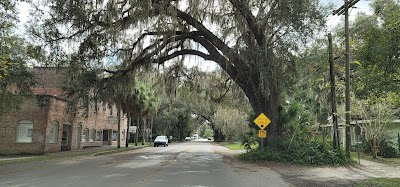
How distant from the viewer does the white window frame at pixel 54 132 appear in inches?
1116

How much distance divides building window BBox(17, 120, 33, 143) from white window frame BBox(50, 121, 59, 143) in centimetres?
185

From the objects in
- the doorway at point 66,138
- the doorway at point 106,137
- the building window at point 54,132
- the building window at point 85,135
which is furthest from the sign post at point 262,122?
the doorway at point 106,137

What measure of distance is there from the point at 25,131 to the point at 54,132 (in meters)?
2.59

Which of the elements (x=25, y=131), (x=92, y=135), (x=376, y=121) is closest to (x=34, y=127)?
(x=25, y=131)

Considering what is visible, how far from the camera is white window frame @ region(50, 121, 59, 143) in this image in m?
28.3

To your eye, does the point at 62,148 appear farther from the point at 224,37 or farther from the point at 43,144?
the point at 224,37

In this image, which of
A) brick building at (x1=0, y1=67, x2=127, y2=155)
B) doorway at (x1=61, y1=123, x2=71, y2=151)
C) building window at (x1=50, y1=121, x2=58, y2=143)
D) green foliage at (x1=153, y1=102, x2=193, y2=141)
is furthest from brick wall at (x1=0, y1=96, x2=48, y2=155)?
A: green foliage at (x1=153, y1=102, x2=193, y2=141)

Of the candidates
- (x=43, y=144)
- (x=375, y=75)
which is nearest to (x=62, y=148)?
(x=43, y=144)

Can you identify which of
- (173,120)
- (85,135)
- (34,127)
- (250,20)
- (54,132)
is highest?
(250,20)

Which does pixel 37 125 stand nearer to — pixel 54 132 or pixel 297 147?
pixel 54 132

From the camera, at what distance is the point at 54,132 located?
94.9ft

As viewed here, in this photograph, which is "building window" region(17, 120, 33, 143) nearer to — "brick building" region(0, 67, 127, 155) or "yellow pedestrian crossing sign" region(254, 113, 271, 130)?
"brick building" region(0, 67, 127, 155)

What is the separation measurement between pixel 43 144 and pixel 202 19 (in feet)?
51.4

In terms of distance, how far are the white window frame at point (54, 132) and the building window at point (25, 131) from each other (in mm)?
1849
